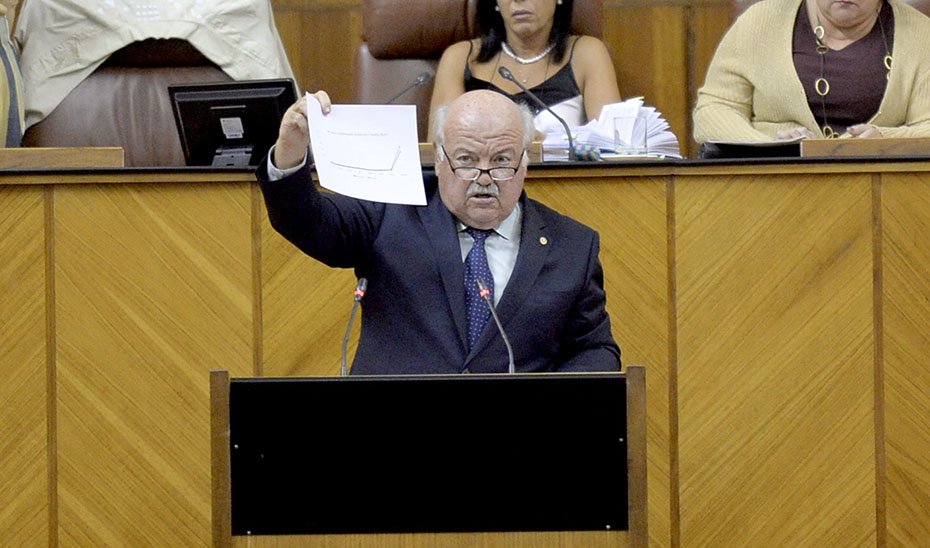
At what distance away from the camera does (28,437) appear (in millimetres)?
2812

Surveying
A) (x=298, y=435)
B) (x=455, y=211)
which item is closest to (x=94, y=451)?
(x=455, y=211)

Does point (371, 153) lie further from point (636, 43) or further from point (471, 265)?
point (636, 43)

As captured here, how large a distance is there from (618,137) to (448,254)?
86 cm

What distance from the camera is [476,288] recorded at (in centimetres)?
236

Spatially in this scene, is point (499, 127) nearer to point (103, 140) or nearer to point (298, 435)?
point (298, 435)

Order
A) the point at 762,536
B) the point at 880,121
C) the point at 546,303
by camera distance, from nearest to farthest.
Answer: the point at 546,303
the point at 762,536
the point at 880,121

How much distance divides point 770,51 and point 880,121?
32cm

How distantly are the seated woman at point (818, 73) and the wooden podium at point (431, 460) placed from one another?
1784 millimetres

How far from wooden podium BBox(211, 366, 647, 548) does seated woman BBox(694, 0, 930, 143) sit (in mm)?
1784

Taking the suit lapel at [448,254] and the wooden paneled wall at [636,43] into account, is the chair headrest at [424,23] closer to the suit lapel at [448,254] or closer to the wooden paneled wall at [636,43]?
the wooden paneled wall at [636,43]

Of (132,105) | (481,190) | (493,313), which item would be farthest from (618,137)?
(132,105)

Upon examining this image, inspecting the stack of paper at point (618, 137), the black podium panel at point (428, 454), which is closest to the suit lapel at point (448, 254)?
the black podium panel at point (428, 454)

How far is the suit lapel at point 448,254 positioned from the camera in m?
2.32

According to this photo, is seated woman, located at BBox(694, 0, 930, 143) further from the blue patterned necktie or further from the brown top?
the blue patterned necktie
